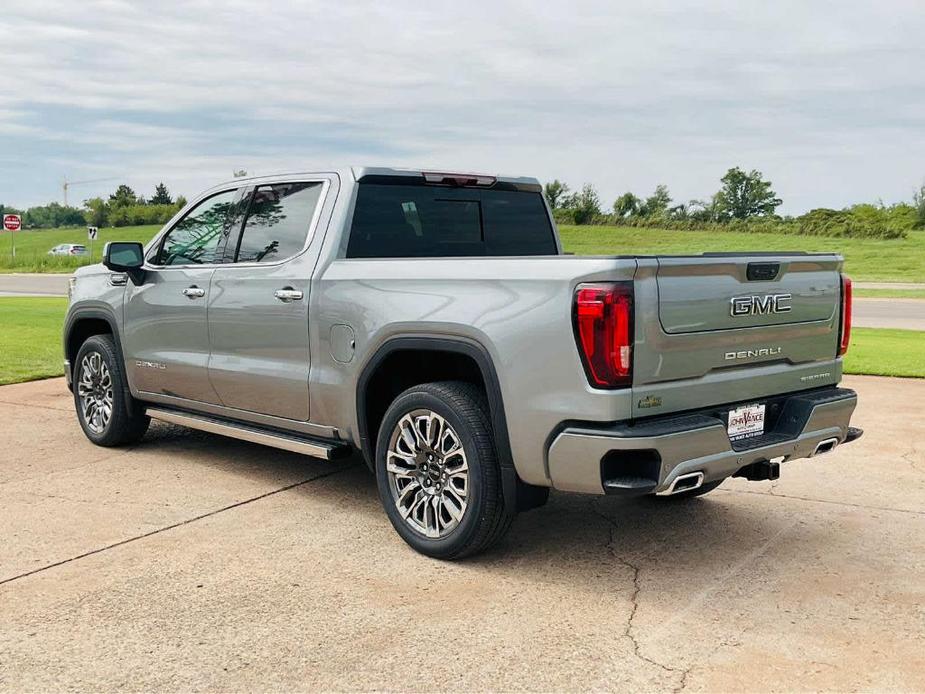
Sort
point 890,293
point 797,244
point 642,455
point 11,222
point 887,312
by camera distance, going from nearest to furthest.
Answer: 1. point 642,455
2. point 887,312
3. point 890,293
4. point 797,244
5. point 11,222

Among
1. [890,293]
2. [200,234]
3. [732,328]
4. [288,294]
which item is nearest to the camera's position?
[732,328]

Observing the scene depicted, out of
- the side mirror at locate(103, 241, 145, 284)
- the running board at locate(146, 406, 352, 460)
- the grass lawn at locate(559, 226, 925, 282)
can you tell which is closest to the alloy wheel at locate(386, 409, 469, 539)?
the running board at locate(146, 406, 352, 460)

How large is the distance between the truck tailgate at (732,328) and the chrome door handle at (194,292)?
10.4ft

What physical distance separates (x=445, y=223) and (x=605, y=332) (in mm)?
2083

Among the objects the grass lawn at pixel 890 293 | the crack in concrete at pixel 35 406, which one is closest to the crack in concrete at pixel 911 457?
the crack in concrete at pixel 35 406

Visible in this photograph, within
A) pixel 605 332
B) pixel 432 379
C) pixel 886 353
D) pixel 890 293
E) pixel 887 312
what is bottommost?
pixel 890 293

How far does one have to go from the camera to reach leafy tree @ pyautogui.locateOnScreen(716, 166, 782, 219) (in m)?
108

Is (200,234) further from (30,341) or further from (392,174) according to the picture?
(30,341)

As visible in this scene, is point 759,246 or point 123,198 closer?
point 759,246

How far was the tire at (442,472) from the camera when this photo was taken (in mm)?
4574

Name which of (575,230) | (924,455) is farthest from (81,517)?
(575,230)

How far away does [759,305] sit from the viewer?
4590 mm

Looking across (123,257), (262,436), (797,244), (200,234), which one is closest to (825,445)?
(262,436)

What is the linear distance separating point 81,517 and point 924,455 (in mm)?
5506
